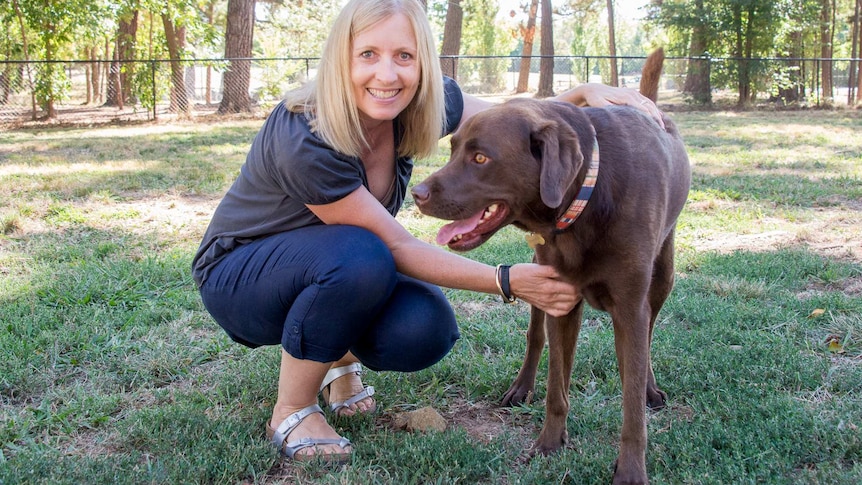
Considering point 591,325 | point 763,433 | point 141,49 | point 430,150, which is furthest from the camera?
point 141,49

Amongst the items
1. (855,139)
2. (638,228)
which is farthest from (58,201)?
(855,139)

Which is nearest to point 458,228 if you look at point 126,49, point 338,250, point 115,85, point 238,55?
point 338,250

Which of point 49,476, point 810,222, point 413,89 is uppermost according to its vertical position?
point 413,89

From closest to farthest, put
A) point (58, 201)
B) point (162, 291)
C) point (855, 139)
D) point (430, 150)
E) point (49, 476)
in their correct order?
point (49, 476) < point (430, 150) < point (162, 291) < point (58, 201) < point (855, 139)

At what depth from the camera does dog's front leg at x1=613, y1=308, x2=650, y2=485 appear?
8.31 feet

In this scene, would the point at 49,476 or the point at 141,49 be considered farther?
the point at 141,49

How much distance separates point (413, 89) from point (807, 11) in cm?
2127

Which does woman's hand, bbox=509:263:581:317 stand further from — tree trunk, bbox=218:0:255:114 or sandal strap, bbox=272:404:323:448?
tree trunk, bbox=218:0:255:114

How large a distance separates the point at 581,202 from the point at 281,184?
1.14 m

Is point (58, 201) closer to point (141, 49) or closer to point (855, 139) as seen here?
point (855, 139)

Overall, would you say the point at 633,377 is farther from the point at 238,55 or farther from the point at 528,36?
the point at 528,36

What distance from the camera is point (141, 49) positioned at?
18344 mm

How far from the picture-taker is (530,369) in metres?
3.29

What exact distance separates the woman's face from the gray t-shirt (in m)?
0.24
